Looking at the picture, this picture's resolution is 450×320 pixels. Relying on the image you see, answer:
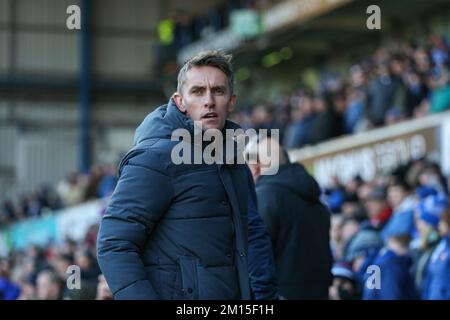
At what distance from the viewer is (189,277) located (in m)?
3.92

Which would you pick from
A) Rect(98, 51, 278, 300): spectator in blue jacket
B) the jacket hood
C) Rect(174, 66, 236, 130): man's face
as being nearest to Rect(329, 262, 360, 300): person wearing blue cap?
the jacket hood

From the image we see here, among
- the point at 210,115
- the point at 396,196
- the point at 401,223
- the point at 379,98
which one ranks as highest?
the point at 379,98

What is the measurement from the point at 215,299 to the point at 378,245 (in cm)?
476

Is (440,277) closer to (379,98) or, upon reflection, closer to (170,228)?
(170,228)

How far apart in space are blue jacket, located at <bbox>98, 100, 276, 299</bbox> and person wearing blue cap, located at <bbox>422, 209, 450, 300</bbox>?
299cm

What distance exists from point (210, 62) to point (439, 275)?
329 cm

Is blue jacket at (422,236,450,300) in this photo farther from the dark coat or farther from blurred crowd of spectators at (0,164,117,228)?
blurred crowd of spectators at (0,164,117,228)

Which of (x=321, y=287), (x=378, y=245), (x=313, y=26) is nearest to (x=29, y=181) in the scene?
(x=313, y=26)

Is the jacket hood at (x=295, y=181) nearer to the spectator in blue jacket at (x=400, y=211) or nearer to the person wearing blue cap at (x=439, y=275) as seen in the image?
the person wearing blue cap at (x=439, y=275)

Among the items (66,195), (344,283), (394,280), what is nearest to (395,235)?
(344,283)

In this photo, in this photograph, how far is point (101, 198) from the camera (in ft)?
71.9

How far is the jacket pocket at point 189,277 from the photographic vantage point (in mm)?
3893

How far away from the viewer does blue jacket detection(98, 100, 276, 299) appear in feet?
12.8
